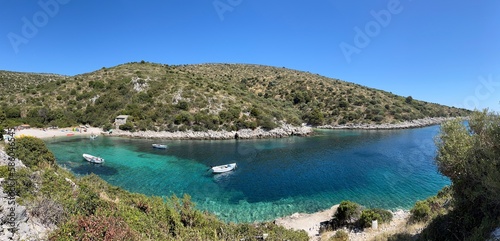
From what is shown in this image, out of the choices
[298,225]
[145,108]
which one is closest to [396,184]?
[298,225]

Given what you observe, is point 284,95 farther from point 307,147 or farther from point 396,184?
point 396,184

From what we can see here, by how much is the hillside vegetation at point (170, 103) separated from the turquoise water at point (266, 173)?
47.7 feet

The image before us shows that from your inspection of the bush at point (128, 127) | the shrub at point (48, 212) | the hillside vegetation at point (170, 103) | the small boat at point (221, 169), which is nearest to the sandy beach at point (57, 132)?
the hillside vegetation at point (170, 103)

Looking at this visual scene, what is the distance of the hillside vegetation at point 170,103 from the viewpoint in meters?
62.1

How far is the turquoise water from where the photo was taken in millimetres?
22578

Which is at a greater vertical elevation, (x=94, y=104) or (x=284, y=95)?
(x=284, y=95)

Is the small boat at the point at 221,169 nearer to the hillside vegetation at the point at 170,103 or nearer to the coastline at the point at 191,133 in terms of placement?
the coastline at the point at 191,133

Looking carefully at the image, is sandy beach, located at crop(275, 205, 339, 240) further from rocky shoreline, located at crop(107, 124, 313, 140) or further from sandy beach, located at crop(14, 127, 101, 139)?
sandy beach, located at crop(14, 127, 101, 139)

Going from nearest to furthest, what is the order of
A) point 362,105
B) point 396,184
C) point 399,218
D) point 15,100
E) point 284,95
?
point 399,218
point 396,184
point 15,100
point 362,105
point 284,95

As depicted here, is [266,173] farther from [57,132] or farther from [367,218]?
[57,132]

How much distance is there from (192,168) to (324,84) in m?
88.8

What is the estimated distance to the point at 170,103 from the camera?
68.1m

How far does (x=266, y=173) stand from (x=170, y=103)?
4544cm

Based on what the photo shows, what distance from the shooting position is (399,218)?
17.8 m
